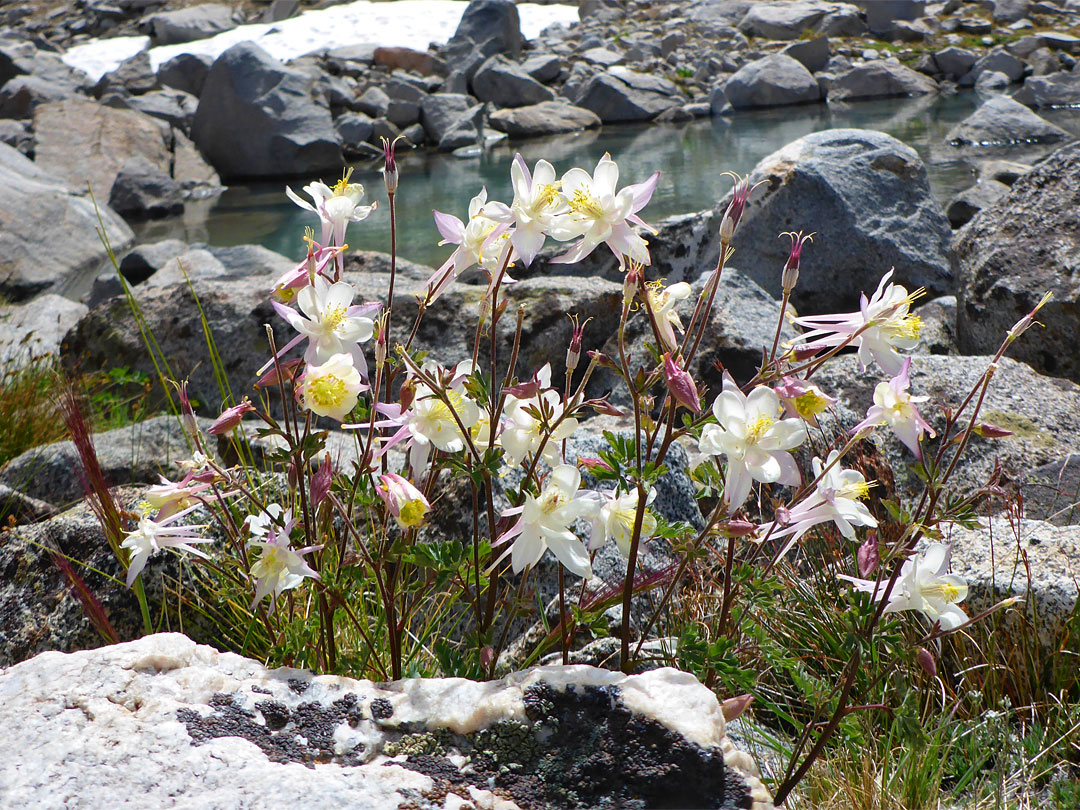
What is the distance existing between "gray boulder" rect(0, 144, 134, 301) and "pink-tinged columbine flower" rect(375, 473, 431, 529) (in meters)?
10.1

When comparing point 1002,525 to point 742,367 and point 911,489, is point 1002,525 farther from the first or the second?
point 742,367

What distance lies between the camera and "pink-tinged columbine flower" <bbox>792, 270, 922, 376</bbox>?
64.2 inches

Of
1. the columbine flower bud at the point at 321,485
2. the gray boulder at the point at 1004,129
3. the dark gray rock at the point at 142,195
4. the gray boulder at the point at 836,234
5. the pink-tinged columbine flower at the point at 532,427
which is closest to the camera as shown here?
the columbine flower bud at the point at 321,485

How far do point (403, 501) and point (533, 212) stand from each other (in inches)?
22.4

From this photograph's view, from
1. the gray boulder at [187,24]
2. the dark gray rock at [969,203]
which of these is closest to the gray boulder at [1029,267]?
the dark gray rock at [969,203]

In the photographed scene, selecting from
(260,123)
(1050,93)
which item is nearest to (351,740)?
(260,123)

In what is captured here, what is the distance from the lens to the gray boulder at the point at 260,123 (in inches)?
663

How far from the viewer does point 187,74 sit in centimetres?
2170

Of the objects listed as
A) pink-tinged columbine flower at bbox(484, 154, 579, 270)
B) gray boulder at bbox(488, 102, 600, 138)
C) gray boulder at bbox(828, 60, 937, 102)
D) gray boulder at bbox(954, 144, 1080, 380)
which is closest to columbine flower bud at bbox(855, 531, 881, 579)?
pink-tinged columbine flower at bbox(484, 154, 579, 270)

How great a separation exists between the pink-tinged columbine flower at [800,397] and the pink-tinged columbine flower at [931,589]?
0.33 meters

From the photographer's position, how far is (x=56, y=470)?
4.13m

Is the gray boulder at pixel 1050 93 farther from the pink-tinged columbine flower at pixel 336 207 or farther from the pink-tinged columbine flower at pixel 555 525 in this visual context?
the pink-tinged columbine flower at pixel 555 525

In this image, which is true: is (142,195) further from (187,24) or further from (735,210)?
(187,24)

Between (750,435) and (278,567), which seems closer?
(750,435)
